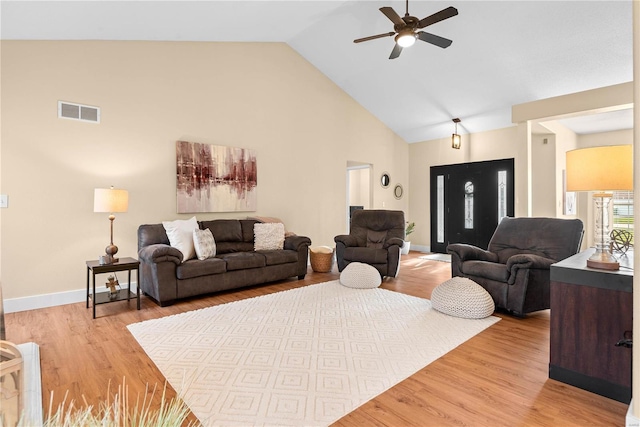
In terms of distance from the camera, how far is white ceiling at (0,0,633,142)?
12.0ft

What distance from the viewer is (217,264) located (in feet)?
13.4

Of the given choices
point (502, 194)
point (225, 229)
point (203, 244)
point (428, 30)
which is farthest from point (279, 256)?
point (502, 194)

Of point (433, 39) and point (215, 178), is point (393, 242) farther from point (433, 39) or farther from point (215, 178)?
point (215, 178)

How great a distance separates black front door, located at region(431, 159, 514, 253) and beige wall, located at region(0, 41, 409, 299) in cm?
315

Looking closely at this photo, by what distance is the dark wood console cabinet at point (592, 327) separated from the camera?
192 cm

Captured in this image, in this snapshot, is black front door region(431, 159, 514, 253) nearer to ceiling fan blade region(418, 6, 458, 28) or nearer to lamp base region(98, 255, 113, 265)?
ceiling fan blade region(418, 6, 458, 28)

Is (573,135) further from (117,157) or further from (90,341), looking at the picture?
(90,341)

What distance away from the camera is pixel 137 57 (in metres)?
4.32

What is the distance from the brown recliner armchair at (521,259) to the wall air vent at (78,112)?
14.8 feet

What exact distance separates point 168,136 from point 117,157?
0.71 m

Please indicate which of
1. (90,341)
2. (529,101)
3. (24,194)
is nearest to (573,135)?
(529,101)

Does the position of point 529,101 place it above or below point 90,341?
above

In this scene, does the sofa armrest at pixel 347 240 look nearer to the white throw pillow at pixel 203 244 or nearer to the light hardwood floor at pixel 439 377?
the white throw pillow at pixel 203 244

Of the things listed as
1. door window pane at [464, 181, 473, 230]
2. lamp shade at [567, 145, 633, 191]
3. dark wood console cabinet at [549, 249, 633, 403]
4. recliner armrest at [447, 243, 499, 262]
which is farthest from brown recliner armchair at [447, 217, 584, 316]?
door window pane at [464, 181, 473, 230]
